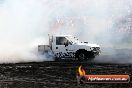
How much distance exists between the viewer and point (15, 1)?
2945 centimetres

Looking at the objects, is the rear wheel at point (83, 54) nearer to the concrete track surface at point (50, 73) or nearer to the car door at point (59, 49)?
the car door at point (59, 49)

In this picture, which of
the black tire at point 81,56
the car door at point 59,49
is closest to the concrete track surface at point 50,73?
the car door at point 59,49

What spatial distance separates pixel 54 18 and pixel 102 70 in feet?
39.4

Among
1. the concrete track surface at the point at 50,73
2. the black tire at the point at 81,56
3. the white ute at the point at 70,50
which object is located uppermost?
the white ute at the point at 70,50

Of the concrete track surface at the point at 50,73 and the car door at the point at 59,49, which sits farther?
the car door at the point at 59,49

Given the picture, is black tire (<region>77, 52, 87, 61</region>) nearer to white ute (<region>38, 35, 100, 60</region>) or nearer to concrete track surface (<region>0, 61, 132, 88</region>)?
white ute (<region>38, 35, 100, 60</region>)

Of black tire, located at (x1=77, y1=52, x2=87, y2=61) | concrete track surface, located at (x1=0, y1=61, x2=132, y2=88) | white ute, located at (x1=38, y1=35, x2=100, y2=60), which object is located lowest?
concrete track surface, located at (x1=0, y1=61, x2=132, y2=88)

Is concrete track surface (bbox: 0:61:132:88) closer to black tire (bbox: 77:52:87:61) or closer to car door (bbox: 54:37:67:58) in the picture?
car door (bbox: 54:37:67:58)

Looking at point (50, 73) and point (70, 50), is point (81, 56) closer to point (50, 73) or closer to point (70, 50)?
point (70, 50)

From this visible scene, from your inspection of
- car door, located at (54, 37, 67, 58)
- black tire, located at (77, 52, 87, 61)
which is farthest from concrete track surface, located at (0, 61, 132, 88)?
black tire, located at (77, 52, 87, 61)

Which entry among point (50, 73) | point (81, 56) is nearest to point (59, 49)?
point (81, 56)

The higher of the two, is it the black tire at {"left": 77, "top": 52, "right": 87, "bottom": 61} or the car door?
the car door

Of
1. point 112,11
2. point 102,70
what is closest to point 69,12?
point 112,11

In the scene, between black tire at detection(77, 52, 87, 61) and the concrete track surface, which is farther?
black tire at detection(77, 52, 87, 61)
